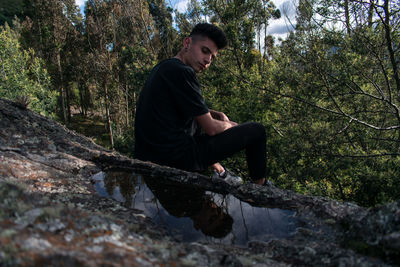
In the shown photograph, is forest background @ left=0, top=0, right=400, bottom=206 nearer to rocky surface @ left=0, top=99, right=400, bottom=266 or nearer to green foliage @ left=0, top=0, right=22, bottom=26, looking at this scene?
rocky surface @ left=0, top=99, right=400, bottom=266

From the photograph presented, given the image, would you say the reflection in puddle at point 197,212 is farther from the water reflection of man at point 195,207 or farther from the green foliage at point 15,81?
the green foliage at point 15,81

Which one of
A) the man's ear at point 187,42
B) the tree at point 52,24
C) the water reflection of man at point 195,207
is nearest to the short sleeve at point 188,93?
the man's ear at point 187,42

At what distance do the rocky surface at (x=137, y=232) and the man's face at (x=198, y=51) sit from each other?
5.05 feet

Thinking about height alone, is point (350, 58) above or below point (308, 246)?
above

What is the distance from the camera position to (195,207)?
84.6 inches

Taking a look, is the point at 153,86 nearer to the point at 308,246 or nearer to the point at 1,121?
the point at 1,121

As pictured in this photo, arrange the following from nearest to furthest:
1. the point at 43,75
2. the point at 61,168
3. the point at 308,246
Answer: the point at 308,246 → the point at 61,168 → the point at 43,75

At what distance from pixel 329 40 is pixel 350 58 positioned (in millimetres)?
576

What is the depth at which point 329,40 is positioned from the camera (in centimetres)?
533

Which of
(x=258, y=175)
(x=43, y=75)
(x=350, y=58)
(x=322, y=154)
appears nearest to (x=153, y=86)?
(x=258, y=175)

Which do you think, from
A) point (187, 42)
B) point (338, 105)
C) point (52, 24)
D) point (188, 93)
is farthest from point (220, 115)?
point (52, 24)

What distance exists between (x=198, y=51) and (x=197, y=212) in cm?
202

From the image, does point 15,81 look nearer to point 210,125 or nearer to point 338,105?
point 210,125

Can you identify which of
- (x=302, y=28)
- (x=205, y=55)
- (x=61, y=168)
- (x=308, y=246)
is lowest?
(x=308, y=246)
